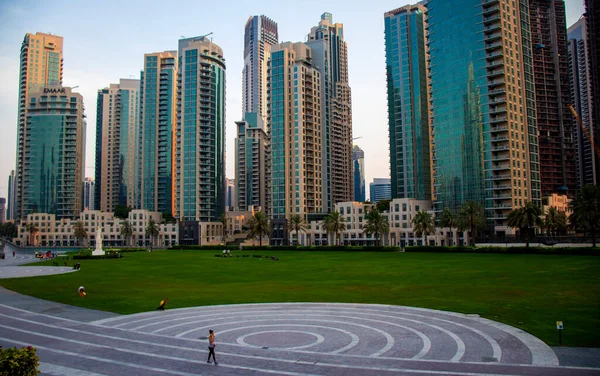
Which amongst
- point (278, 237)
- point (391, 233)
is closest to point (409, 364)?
point (391, 233)

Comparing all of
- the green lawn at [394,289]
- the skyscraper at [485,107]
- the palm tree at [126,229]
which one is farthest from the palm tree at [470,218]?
the palm tree at [126,229]

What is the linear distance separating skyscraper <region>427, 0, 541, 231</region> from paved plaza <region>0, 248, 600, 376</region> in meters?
115

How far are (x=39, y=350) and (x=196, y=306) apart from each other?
14.5 meters

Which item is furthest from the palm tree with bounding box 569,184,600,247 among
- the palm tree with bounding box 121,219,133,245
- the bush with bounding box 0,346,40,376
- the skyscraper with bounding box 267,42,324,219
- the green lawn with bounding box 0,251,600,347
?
the palm tree with bounding box 121,219,133,245

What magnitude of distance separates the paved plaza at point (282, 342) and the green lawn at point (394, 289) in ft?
10.3

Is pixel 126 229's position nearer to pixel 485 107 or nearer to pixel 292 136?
pixel 292 136

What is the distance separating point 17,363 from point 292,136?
164815 millimetres

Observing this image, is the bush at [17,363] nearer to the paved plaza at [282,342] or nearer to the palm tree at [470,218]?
the paved plaza at [282,342]

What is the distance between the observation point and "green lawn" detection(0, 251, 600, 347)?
1319 inches

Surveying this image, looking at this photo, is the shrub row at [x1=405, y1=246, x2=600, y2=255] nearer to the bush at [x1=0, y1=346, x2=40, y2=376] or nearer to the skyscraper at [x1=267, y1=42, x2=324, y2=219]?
the skyscraper at [x1=267, y1=42, x2=324, y2=219]

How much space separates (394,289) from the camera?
4684 cm

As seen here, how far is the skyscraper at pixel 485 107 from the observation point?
139125 millimetres

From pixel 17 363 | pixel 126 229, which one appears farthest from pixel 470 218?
pixel 126 229

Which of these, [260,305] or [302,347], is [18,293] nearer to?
[260,305]
